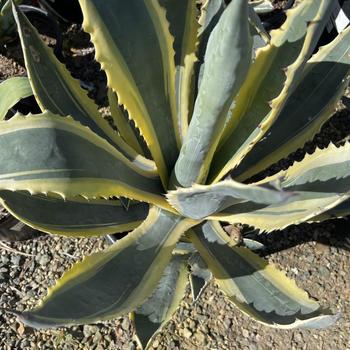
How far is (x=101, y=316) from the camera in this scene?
735 millimetres

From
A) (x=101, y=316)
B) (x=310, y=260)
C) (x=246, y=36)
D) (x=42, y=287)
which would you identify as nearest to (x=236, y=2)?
(x=246, y=36)

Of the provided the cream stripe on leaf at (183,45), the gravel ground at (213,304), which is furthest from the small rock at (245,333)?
the cream stripe on leaf at (183,45)

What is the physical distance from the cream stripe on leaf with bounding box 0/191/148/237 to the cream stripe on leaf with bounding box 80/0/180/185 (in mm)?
122

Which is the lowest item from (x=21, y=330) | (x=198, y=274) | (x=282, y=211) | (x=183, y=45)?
(x=21, y=330)

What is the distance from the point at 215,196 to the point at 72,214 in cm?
32

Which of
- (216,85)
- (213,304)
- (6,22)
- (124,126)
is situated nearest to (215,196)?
(216,85)

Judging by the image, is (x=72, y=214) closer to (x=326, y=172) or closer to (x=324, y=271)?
(x=326, y=172)

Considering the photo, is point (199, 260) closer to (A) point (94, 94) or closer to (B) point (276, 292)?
(B) point (276, 292)

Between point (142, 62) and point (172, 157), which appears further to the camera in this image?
point (172, 157)

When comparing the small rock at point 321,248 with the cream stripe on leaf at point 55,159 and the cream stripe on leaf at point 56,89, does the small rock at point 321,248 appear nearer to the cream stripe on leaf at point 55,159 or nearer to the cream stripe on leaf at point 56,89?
the cream stripe on leaf at point 56,89

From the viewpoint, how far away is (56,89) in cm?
96

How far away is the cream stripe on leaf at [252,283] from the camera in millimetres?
901

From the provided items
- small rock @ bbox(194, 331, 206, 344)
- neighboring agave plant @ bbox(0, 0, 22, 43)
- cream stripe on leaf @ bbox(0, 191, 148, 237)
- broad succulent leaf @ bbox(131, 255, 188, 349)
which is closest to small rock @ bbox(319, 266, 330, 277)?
small rock @ bbox(194, 331, 206, 344)

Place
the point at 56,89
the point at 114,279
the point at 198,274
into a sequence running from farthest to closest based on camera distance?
1. the point at 198,274
2. the point at 56,89
3. the point at 114,279
